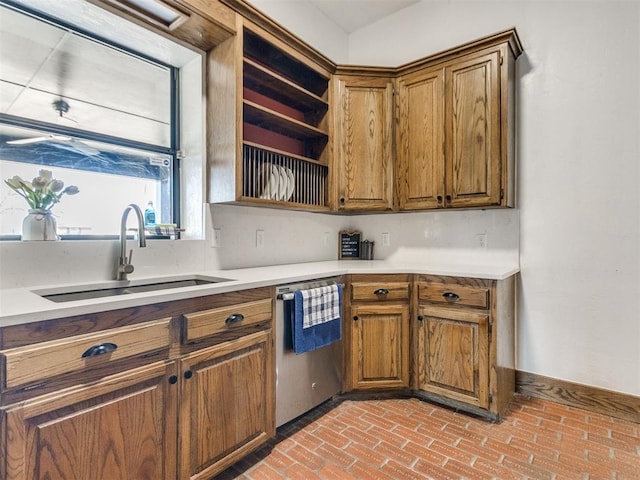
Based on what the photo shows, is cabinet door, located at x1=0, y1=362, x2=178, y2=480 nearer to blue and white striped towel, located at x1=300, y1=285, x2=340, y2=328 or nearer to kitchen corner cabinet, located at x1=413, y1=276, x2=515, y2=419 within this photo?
blue and white striped towel, located at x1=300, y1=285, x2=340, y2=328

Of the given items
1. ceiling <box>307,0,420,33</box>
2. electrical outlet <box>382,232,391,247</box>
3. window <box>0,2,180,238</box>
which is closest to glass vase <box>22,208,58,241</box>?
window <box>0,2,180,238</box>

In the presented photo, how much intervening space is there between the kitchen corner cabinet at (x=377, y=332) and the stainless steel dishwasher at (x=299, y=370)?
0.12 m

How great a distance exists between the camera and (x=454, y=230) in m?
2.79

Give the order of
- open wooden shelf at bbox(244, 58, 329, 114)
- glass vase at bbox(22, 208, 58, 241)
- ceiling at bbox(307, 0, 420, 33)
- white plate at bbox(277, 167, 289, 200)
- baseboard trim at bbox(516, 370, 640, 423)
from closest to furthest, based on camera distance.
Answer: glass vase at bbox(22, 208, 58, 241)
baseboard trim at bbox(516, 370, 640, 423)
open wooden shelf at bbox(244, 58, 329, 114)
white plate at bbox(277, 167, 289, 200)
ceiling at bbox(307, 0, 420, 33)

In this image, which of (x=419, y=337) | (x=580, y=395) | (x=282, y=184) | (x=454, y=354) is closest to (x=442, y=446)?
(x=454, y=354)

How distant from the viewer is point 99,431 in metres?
1.19

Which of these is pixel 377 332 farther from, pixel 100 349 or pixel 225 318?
pixel 100 349

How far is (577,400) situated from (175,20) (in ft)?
11.1

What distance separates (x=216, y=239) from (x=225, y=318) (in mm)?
792

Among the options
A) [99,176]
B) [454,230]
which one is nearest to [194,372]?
[99,176]

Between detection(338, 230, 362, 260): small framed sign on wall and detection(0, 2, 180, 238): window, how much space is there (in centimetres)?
149

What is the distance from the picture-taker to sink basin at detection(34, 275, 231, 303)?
5.06ft

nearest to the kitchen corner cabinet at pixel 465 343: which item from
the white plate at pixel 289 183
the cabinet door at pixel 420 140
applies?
the cabinet door at pixel 420 140

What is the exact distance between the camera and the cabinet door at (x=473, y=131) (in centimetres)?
232
